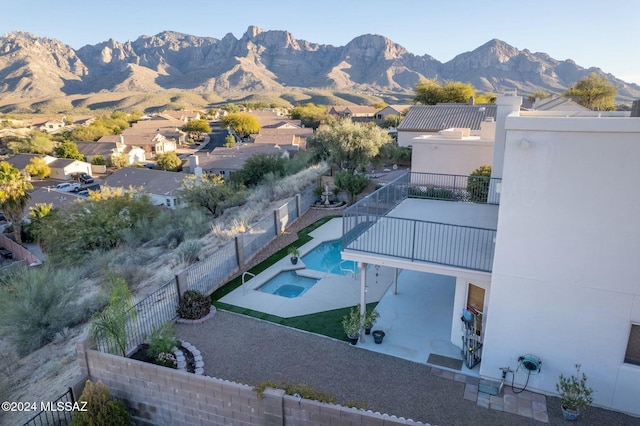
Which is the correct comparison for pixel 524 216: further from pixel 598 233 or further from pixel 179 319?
pixel 179 319

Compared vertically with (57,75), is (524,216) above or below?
below

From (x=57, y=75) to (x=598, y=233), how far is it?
9728 inches

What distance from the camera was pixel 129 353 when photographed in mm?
8922

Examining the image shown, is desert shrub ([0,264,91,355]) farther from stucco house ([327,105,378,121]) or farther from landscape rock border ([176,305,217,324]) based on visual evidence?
stucco house ([327,105,378,121])

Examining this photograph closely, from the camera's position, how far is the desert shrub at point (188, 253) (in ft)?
49.1

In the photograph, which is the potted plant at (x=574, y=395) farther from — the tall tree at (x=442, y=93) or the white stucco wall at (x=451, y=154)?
the tall tree at (x=442, y=93)

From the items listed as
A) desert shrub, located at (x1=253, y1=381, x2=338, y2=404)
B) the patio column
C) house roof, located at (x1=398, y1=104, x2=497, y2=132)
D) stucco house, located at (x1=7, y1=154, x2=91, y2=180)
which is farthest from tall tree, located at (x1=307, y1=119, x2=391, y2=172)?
stucco house, located at (x1=7, y1=154, x2=91, y2=180)

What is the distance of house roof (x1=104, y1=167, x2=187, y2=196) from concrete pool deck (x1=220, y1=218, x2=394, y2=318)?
1186 inches

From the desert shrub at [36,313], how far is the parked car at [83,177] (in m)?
53.3

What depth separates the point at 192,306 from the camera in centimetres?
1114

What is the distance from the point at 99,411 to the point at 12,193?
32736mm

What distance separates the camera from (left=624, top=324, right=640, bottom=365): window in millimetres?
6883

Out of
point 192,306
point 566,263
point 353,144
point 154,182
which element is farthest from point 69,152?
point 566,263

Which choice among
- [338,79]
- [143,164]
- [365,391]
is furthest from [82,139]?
[338,79]
